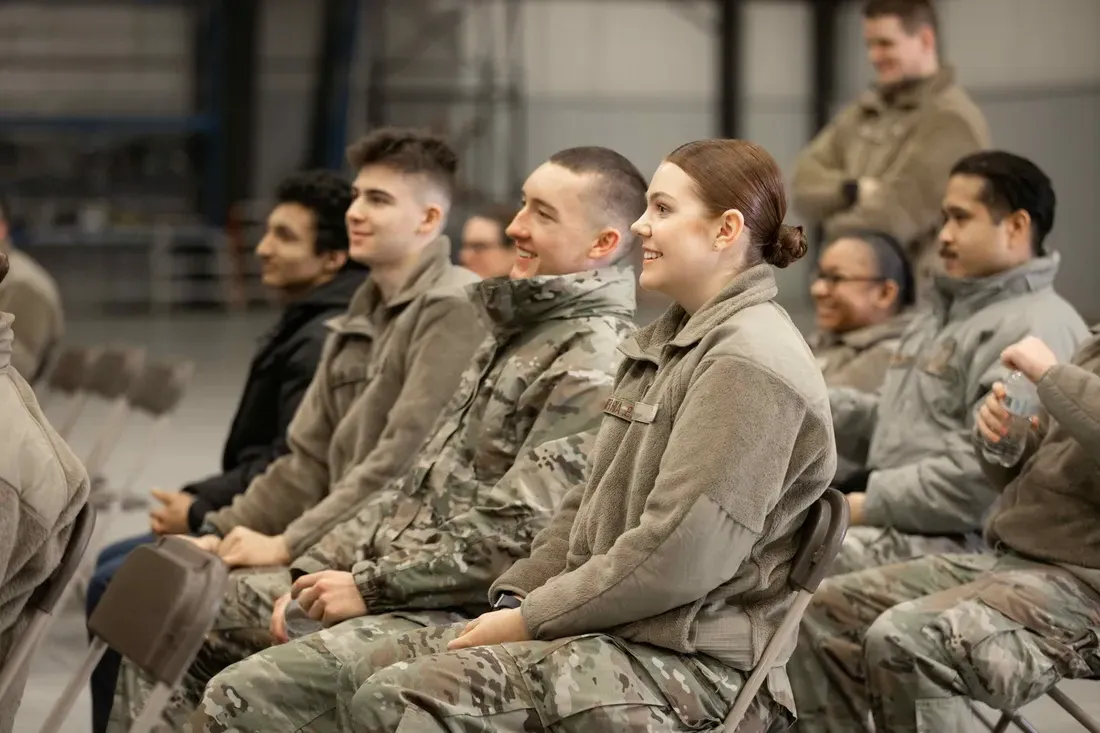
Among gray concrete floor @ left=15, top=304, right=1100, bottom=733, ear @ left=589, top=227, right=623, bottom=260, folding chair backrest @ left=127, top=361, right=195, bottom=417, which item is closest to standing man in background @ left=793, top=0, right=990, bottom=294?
gray concrete floor @ left=15, top=304, right=1100, bottom=733

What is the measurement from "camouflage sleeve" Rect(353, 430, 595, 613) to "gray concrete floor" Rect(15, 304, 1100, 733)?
1.33 metres

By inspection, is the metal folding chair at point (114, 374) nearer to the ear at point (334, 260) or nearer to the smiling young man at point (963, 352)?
the ear at point (334, 260)

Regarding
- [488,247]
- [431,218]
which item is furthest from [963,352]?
[488,247]

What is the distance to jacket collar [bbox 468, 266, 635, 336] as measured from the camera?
3115mm

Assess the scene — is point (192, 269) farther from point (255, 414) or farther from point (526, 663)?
point (526, 663)

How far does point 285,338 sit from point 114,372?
1459 millimetres

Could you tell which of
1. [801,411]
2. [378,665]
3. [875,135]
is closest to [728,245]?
[801,411]

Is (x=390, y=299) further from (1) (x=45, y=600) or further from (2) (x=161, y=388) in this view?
(2) (x=161, y=388)

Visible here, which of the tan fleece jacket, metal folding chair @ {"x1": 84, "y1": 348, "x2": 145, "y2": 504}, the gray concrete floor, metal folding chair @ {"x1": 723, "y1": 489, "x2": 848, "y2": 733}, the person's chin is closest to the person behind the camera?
the tan fleece jacket

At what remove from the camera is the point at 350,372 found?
3920 mm

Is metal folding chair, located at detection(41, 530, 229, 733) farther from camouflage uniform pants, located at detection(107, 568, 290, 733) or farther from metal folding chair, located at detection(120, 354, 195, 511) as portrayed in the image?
metal folding chair, located at detection(120, 354, 195, 511)

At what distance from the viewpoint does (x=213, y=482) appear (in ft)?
14.0

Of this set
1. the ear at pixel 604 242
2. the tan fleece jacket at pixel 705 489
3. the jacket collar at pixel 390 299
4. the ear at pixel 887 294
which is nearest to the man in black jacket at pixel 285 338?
the jacket collar at pixel 390 299

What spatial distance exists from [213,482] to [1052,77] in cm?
1120
